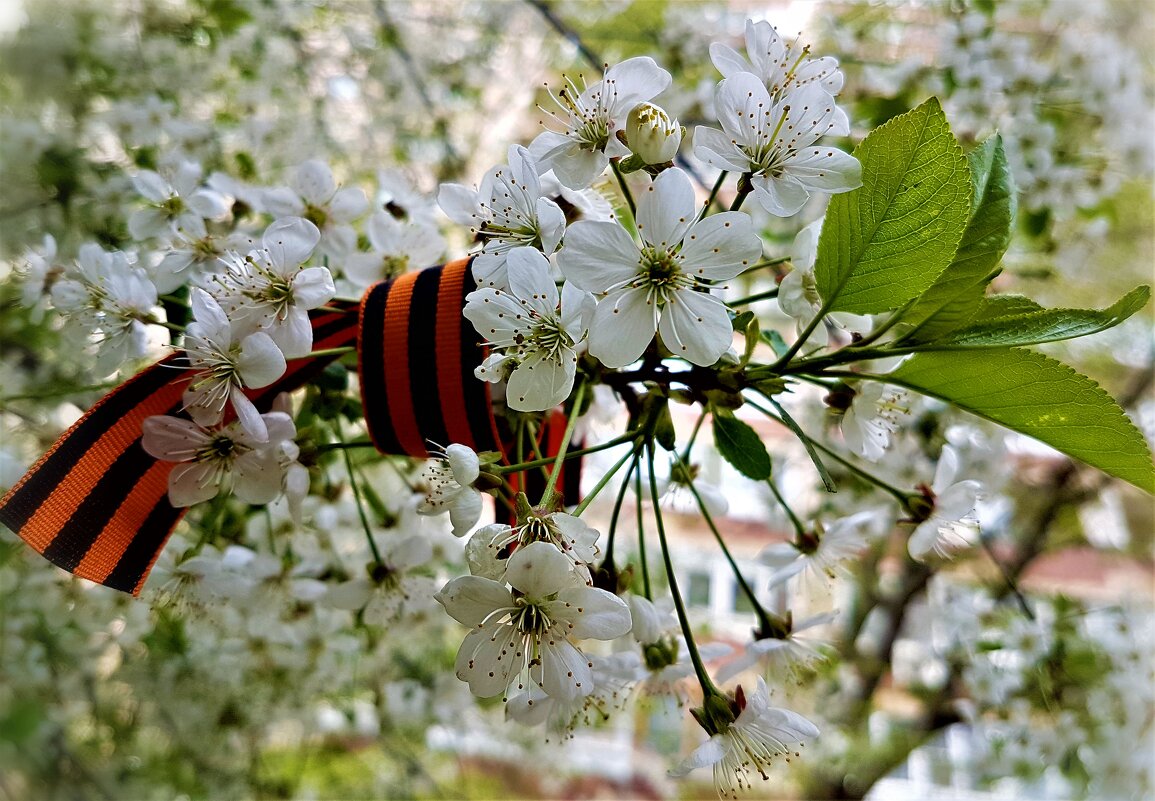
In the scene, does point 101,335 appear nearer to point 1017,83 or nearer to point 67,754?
point 67,754

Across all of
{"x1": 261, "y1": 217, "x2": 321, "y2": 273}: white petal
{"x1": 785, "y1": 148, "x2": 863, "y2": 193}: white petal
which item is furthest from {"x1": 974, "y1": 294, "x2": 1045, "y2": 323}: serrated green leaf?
{"x1": 261, "y1": 217, "x2": 321, "y2": 273}: white petal

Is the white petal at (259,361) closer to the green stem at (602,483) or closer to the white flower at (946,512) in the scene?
the green stem at (602,483)

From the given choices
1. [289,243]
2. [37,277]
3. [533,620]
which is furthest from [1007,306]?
[37,277]

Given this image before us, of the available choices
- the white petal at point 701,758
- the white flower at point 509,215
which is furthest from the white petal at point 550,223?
the white petal at point 701,758

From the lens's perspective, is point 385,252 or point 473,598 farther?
point 385,252

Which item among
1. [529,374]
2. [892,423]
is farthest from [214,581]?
[892,423]

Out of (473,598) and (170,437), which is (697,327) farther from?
(170,437)

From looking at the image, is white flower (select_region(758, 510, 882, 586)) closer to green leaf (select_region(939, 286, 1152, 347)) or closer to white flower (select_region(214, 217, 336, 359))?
green leaf (select_region(939, 286, 1152, 347))
